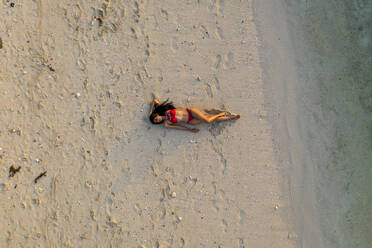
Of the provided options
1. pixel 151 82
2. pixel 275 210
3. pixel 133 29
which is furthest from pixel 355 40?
pixel 133 29

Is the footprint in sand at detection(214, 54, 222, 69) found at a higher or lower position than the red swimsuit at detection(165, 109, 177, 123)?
higher

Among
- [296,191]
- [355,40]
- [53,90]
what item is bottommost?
[296,191]

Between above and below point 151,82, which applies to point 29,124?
below

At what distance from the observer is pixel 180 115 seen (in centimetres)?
372

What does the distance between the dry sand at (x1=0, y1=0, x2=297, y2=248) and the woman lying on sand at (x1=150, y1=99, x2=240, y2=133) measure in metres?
0.17

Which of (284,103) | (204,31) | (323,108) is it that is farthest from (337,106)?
(204,31)

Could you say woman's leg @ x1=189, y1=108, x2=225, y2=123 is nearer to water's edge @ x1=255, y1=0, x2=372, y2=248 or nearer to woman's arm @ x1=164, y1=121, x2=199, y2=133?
woman's arm @ x1=164, y1=121, x2=199, y2=133

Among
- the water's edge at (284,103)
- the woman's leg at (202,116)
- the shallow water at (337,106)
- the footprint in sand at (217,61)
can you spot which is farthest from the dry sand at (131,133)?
the shallow water at (337,106)

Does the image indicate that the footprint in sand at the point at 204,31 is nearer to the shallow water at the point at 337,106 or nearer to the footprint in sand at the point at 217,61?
the footprint in sand at the point at 217,61

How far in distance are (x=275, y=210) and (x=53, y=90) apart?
4226 mm

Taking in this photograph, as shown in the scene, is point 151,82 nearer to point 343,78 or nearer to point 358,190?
point 343,78

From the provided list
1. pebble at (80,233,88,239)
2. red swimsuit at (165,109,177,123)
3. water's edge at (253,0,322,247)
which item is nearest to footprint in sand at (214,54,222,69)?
water's edge at (253,0,322,247)

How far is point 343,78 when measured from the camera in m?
3.93

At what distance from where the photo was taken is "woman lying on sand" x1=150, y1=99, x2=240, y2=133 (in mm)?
3695
